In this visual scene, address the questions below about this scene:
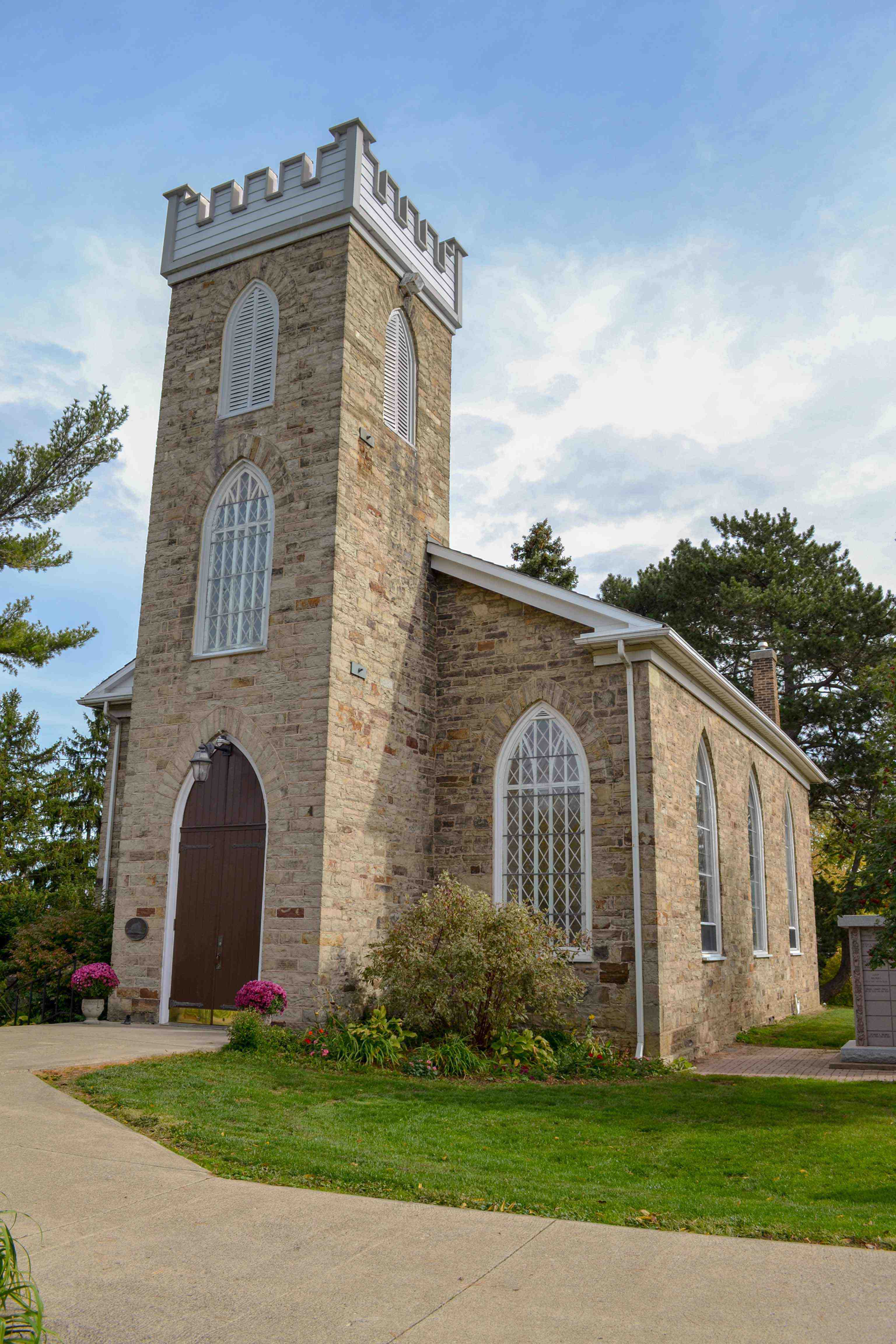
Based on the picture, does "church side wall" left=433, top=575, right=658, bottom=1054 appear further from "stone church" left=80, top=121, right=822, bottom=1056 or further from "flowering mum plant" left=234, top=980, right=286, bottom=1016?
"flowering mum plant" left=234, top=980, right=286, bottom=1016

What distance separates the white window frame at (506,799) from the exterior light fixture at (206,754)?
135 inches

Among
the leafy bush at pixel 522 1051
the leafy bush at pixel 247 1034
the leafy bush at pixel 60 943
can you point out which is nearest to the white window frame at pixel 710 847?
the leafy bush at pixel 522 1051

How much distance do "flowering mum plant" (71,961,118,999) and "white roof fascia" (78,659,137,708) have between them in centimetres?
474

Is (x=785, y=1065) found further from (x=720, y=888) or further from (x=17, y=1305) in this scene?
(x=17, y=1305)

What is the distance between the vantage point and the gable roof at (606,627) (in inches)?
485

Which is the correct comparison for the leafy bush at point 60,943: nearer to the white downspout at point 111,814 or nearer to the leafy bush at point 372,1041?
the white downspout at point 111,814

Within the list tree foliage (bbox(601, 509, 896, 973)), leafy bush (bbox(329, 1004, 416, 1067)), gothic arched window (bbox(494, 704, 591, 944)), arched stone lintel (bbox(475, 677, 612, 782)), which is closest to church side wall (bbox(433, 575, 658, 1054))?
arched stone lintel (bbox(475, 677, 612, 782))

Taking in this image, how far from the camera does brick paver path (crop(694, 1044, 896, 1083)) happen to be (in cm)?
1084

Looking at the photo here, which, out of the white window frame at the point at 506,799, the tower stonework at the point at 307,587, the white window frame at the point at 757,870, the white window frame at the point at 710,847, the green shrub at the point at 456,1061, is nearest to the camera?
the green shrub at the point at 456,1061

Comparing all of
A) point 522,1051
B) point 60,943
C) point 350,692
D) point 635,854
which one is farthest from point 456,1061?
point 60,943

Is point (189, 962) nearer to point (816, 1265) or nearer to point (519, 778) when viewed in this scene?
point (519, 778)

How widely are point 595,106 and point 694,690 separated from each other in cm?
776

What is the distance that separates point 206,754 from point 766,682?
13.4 meters

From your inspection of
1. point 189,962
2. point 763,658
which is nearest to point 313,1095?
point 189,962
